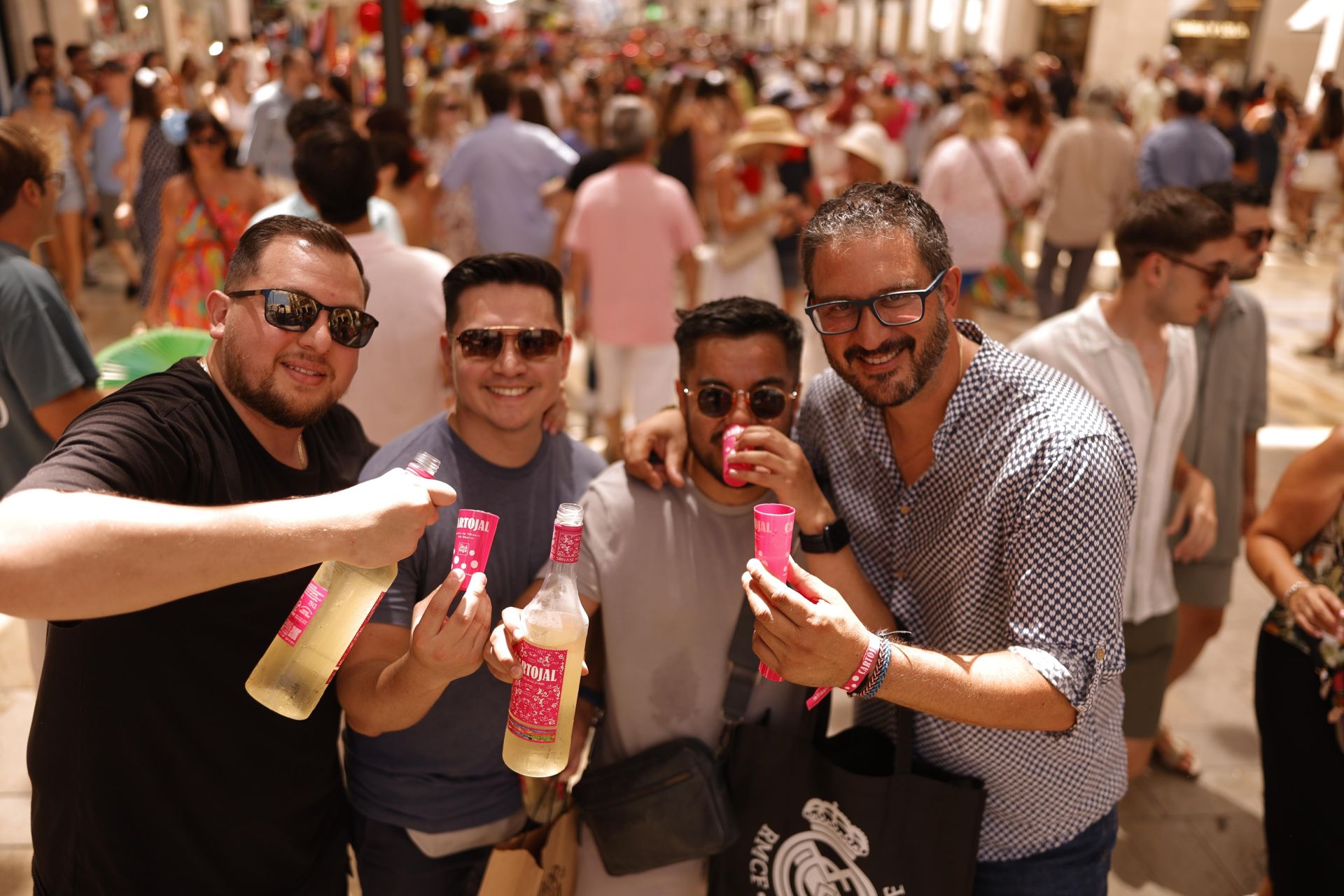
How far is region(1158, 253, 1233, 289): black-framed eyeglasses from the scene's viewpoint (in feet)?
10.0

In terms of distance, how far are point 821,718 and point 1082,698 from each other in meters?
0.64

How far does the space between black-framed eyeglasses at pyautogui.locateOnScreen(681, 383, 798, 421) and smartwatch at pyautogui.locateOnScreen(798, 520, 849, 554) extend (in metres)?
0.32

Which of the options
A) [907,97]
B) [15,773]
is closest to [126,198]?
[15,773]

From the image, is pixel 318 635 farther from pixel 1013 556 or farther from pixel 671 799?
pixel 1013 556

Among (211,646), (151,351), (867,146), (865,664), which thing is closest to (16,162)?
(151,351)

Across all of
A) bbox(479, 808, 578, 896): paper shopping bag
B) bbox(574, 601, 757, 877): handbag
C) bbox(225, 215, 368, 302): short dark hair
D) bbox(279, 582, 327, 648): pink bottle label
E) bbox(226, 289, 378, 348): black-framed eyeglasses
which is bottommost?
bbox(479, 808, 578, 896): paper shopping bag

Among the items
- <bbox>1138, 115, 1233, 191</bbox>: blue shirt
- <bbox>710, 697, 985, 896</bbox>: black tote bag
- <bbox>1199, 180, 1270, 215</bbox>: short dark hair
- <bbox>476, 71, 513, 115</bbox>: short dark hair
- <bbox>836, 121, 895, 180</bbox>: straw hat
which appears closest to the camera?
<bbox>710, 697, 985, 896</bbox>: black tote bag

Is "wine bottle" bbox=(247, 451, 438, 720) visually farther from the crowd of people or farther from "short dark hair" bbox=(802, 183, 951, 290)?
"short dark hair" bbox=(802, 183, 951, 290)

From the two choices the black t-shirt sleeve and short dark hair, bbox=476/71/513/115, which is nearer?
the black t-shirt sleeve

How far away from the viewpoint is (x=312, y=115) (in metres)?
4.58

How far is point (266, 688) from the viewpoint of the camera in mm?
1732

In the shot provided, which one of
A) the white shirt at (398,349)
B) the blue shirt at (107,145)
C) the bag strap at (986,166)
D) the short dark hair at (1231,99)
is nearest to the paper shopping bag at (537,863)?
the white shirt at (398,349)

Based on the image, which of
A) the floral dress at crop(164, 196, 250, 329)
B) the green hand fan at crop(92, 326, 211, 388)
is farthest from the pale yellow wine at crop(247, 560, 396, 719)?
the floral dress at crop(164, 196, 250, 329)

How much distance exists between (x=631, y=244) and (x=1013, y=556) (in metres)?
4.22
